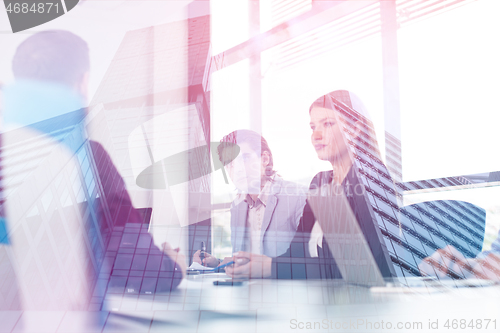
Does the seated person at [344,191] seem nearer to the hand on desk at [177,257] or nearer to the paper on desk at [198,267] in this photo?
the paper on desk at [198,267]

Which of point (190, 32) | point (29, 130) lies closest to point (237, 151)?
point (190, 32)

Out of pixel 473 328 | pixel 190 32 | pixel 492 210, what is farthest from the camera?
pixel 190 32

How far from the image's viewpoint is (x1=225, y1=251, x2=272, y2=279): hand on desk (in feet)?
6.17

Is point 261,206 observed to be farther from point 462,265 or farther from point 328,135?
point 462,265

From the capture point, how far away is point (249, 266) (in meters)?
1.93

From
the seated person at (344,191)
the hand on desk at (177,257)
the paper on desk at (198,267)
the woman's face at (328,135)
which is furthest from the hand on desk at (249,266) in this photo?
the woman's face at (328,135)

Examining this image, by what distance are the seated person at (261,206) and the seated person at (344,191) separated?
62 mm

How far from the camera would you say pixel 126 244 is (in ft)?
7.27

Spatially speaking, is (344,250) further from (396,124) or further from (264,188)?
(396,124)

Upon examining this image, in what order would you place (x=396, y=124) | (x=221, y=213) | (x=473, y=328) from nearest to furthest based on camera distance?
(x=473, y=328) → (x=396, y=124) → (x=221, y=213)

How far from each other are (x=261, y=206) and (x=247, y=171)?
10.3 inches

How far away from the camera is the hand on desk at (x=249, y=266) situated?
1881 millimetres

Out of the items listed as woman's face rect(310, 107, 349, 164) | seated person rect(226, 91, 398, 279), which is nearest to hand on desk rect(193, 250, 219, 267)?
seated person rect(226, 91, 398, 279)

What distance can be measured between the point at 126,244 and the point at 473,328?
7.31ft
